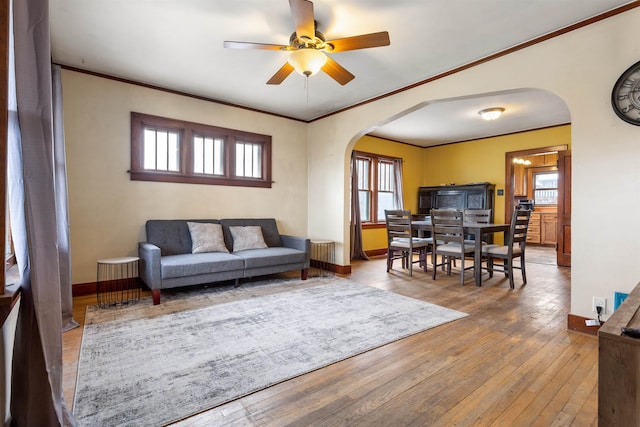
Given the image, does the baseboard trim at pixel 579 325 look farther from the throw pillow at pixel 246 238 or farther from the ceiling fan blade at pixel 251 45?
the throw pillow at pixel 246 238

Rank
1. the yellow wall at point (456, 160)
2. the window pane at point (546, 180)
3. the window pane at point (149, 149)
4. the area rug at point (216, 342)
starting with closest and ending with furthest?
1. the area rug at point (216, 342)
2. the window pane at point (149, 149)
3. the yellow wall at point (456, 160)
4. the window pane at point (546, 180)

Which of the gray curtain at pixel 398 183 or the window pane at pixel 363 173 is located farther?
the gray curtain at pixel 398 183

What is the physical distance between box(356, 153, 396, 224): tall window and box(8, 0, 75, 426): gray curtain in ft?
18.9

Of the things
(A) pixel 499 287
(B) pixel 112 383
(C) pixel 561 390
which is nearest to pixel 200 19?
(B) pixel 112 383

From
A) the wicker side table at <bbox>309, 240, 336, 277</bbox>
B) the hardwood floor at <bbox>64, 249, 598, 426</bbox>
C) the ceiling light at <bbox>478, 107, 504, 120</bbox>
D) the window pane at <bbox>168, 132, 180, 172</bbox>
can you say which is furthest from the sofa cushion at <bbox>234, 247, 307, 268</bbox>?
the ceiling light at <bbox>478, 107, 504, 120</bbox>

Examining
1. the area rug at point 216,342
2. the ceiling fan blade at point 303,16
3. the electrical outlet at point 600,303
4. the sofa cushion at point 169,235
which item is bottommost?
the area rug at point 216,342

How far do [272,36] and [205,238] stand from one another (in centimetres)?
263

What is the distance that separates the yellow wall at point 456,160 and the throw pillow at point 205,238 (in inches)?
136

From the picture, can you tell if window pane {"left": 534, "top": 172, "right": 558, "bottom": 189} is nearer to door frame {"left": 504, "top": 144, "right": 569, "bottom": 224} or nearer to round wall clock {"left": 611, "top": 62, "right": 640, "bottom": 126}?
door frame {"left": 504, "top": 144, "right": 569, "bottom": 224}

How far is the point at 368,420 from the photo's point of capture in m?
1.55

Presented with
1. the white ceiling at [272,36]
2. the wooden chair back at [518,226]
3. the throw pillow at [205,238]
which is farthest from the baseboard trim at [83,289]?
the wooden chair back at [518,226]

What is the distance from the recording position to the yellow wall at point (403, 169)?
22.6 feet

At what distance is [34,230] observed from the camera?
A: 1262 mm

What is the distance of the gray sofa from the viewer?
343cm
